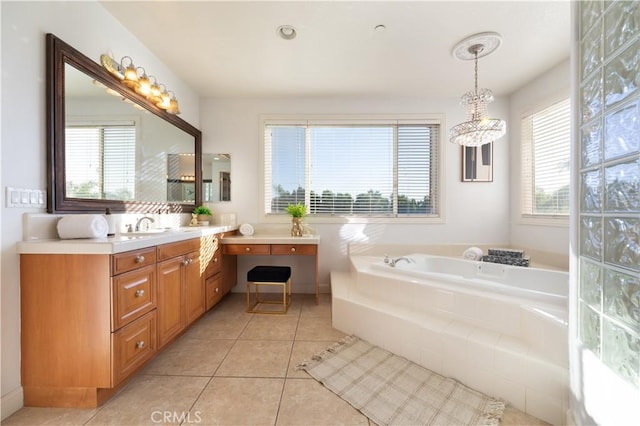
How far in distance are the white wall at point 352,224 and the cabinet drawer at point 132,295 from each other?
1.63 m

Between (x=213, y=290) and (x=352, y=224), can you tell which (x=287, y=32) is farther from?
(x=213, y=290)

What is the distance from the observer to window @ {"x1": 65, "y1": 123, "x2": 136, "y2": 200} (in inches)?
61.9

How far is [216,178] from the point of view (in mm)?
3201

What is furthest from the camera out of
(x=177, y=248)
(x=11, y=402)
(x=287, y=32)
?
(x=287, y=32)

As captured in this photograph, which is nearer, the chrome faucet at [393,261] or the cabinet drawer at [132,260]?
the cabinet drawer at [132,260]

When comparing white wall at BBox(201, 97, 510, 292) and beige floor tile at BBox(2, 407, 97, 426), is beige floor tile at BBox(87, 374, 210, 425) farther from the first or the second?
white wall at BBox(201, 97, 510, 292)

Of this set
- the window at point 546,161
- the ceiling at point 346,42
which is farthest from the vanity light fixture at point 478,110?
the window at point 546,161

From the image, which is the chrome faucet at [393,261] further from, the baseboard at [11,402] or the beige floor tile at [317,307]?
the baseboard at [11,402]

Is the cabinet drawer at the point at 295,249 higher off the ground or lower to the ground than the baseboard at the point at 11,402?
higher

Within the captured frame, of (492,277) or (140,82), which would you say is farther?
(492,277)

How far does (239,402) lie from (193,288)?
1.03 m

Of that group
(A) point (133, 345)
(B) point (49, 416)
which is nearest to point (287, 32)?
(A) point (133, 345)

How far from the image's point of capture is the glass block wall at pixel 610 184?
0.83 metres

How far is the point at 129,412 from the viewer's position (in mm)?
1317
